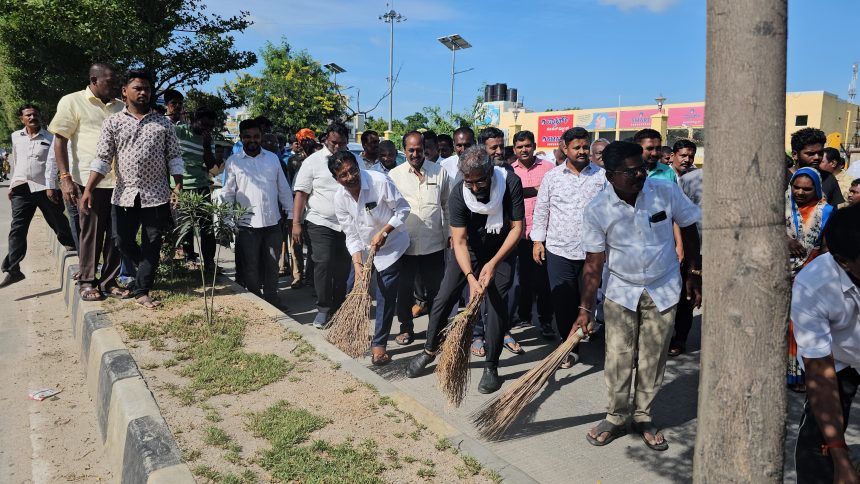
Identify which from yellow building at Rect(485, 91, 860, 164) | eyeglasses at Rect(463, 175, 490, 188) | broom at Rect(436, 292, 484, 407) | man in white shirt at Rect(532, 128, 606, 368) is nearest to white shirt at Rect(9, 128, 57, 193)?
eyeglasses at Rect(463, 175, 490, 188)

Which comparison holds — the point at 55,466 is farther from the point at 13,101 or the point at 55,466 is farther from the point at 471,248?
the point at 13,101

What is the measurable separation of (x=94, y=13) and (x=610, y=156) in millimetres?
9388

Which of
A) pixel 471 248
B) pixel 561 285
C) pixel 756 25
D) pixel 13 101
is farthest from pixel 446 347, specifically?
pixel 13 101

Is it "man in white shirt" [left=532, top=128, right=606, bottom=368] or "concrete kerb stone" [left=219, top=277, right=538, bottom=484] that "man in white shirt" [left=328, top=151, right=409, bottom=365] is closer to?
"concrete kerb stone" [left=219, top=277, right=538, bottom=484]

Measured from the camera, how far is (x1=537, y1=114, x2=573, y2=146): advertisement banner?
36781mm

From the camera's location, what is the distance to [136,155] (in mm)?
4961

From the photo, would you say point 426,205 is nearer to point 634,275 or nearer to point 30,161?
point 634,275

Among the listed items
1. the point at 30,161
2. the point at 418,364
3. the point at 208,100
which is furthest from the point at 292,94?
the point at 418,364

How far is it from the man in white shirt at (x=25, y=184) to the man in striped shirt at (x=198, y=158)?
1.65 m

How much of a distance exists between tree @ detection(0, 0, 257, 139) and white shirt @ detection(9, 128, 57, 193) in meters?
3.21

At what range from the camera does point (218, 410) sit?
3449 mm

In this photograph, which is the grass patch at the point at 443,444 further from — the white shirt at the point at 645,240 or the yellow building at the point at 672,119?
the yellow building at the point at 672,119

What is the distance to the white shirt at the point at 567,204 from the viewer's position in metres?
4.71

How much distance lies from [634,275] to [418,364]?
6.23 ft
